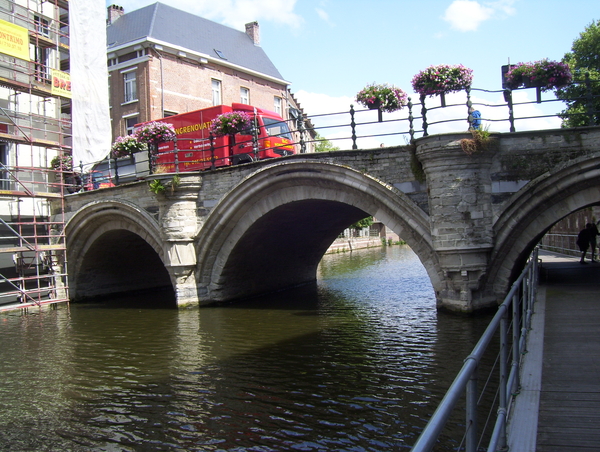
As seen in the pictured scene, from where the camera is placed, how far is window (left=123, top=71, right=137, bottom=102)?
2764 cm

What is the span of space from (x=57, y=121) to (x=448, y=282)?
14.6 m

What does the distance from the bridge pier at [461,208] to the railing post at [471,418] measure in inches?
310

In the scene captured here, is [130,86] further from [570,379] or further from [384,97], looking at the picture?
[570,379]

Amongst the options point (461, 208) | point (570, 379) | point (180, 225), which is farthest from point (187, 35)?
point (570, 379)

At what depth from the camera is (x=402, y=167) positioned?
11.4 meters

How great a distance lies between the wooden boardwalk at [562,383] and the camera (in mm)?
3488

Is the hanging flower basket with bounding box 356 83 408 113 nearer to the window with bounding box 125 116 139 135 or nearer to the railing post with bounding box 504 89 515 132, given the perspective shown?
the railing post with bounding box 504 89 515 132

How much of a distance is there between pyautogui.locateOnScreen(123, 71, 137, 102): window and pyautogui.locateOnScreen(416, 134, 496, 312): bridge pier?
20.7 metres

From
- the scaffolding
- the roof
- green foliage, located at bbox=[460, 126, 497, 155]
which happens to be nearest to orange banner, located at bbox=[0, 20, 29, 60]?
the scaffolding

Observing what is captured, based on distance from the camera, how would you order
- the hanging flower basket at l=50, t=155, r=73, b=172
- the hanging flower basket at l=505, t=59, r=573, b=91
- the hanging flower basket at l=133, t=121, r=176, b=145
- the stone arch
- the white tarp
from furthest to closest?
1. the white tarp
2. the hanging flower basket at l=50, t=155, r=73, b=172
3. the hanging flower basket at l=133, t=121, r=176, b=145
4. the hanging flower basket at l=505, t=59, r=573, b=91
5. the stone arch

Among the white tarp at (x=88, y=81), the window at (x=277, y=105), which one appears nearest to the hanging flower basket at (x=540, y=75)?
the white tarp at (x=88, y=81)

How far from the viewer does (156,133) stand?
15.9 meters

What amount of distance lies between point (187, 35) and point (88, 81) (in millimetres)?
11291

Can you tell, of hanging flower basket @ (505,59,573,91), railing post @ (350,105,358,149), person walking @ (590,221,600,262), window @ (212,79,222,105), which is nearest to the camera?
hanging flower basket @ (505,59,573,91)
